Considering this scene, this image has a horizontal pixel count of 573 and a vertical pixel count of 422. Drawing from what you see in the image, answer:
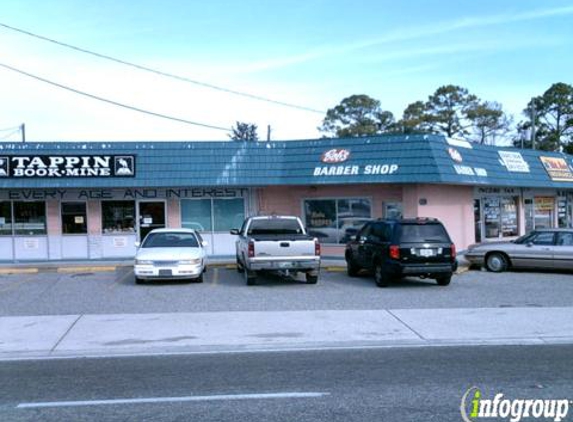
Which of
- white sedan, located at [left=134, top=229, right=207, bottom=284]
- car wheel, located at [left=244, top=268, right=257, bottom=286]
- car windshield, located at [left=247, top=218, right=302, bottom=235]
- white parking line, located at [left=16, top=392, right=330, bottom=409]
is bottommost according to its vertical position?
white parking line, located at [left=16, top=392, right=330, bottom=409]

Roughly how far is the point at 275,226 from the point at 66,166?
8715mm

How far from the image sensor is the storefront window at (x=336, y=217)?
22.3 m

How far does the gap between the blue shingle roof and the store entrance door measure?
A: 5.43 ft

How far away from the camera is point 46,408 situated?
6137 millimetres

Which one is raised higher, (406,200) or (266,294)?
(406,200)

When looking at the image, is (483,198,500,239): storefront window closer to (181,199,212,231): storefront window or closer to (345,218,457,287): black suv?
(345,218,457,287): black suv

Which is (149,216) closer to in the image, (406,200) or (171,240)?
(171,240)

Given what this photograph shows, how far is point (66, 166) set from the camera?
70.3 ft

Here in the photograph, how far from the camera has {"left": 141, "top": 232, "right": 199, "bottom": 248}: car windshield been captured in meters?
17.3

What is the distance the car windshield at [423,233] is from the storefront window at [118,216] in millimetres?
11511

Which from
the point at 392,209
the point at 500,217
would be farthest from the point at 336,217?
the point at 500,217

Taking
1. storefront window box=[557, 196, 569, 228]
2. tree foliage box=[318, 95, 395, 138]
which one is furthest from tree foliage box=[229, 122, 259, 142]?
storefront window box=[557, 196, 569, 228]

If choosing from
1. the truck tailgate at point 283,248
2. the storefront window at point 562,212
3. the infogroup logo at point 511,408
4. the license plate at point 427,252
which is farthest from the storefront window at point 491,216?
the infogroup logo at point 511,408

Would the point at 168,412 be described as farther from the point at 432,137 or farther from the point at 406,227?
the point at 432,137
